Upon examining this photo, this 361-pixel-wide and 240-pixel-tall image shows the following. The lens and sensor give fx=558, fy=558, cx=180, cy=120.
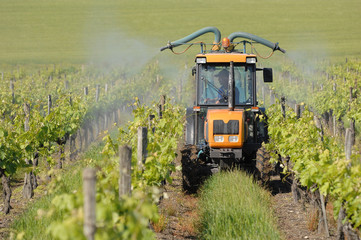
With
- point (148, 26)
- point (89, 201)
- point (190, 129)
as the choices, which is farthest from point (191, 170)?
point (148, 26)

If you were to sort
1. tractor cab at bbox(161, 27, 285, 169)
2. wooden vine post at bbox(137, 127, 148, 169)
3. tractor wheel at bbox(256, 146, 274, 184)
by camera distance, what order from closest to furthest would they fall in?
1. wooden vine post at bbox(137, 127, 148, 169)
2. tractor wheel at bbox(256, 146, 274, 184)
3. tractor cab at bbox(161, 27, 285, 169)

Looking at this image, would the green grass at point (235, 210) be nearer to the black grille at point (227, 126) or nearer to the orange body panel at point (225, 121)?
the orange body panel at point (225, 121)

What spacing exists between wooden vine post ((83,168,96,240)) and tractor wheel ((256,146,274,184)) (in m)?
5.66

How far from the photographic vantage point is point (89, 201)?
130 inches

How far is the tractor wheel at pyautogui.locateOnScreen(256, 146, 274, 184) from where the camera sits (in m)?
8.70

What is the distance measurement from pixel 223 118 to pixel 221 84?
782 millimetres

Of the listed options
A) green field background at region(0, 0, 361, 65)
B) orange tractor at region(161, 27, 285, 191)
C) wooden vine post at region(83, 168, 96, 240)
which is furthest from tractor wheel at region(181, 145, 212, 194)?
green field background at region(0, 0, 361, 65)

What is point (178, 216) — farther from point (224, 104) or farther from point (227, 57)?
point (227, 57)

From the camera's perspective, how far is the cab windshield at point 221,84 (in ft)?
30.2

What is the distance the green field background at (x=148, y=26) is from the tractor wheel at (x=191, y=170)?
3335cm

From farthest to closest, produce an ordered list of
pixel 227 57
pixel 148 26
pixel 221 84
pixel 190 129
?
pixel 148 26
pixel 190 129
pixel 221 84
pixel 227 57

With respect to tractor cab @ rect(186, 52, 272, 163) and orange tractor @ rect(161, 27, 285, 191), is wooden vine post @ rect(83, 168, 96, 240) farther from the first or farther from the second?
tractor cab @ rect(186, 52, 272, 163)

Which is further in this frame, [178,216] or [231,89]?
[231,89]

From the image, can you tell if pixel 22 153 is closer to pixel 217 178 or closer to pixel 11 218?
pixel 11 218
